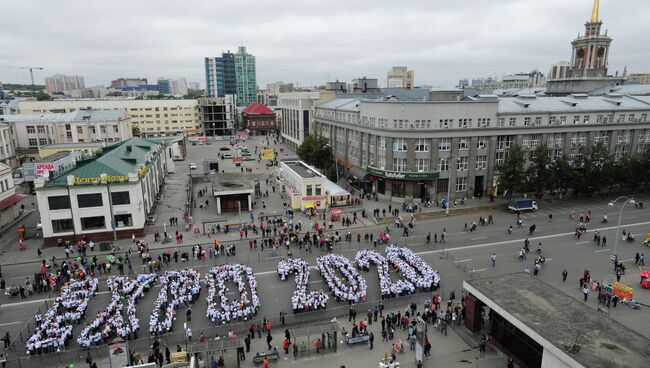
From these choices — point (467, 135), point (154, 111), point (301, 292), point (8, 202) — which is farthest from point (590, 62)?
point (154, 111)

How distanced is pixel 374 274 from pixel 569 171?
37751 mm

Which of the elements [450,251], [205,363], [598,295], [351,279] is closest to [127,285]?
[205,363]

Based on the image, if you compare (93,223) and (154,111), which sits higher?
(154,111)

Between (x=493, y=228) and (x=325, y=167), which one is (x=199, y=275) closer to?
(x=493, y=228)

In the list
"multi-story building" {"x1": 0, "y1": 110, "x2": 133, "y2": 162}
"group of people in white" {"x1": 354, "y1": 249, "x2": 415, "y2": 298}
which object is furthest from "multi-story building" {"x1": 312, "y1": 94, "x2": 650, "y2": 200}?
"multi-story building" {"x1": 0, "y1": 110, "x2": 133, "y2": 162}

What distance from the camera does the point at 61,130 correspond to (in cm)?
8550

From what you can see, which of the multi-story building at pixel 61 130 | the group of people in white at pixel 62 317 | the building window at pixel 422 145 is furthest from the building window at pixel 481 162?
the multi-story building at pixel 61 130

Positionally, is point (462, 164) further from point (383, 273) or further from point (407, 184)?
point (383, 273)

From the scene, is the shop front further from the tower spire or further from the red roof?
the red roof

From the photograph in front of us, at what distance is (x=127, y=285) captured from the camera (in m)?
33.1

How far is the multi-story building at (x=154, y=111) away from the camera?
130000 millimetres

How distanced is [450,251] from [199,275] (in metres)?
24.7

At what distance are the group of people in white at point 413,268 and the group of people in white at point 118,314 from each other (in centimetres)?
2091

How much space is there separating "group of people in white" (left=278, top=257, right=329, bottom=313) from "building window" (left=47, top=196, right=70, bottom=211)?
2497cm
